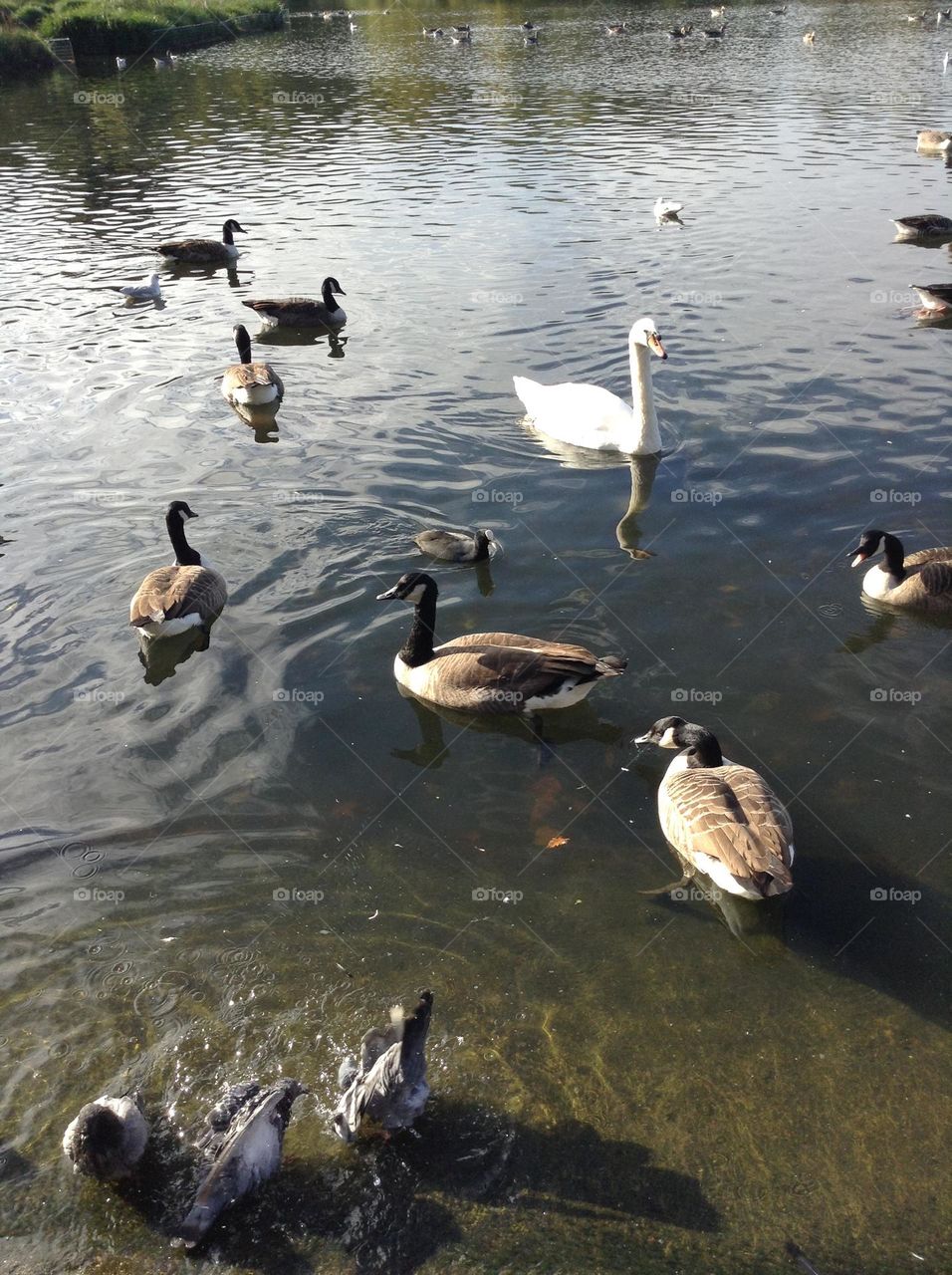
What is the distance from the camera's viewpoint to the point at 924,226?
70.8 ft

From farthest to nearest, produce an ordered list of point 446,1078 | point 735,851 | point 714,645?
point 714,645 → point 735,851 → point 446,1078

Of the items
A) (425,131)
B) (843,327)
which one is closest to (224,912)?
(843,327)

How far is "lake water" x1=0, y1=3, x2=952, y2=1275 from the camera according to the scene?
561 centimetres

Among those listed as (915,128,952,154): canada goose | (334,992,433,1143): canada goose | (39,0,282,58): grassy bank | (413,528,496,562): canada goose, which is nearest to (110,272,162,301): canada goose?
(413,528,496,562): canada goose

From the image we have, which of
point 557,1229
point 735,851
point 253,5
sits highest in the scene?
point 253,5

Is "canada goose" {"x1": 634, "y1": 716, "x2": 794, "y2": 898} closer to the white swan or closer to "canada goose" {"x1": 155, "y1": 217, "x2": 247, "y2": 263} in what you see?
the white swan

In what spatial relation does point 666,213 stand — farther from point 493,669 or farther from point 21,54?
point 21,54

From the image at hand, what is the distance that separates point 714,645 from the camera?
989 cm

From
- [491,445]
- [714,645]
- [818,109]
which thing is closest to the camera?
[714,645]

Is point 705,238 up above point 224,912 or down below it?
above

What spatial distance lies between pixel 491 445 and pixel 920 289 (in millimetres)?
9061

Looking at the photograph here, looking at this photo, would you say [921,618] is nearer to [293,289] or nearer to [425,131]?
[293,289]

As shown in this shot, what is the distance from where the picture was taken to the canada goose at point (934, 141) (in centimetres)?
2905

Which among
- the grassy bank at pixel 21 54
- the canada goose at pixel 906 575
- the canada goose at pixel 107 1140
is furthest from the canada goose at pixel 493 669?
the grassy bank at pixel 21 54
